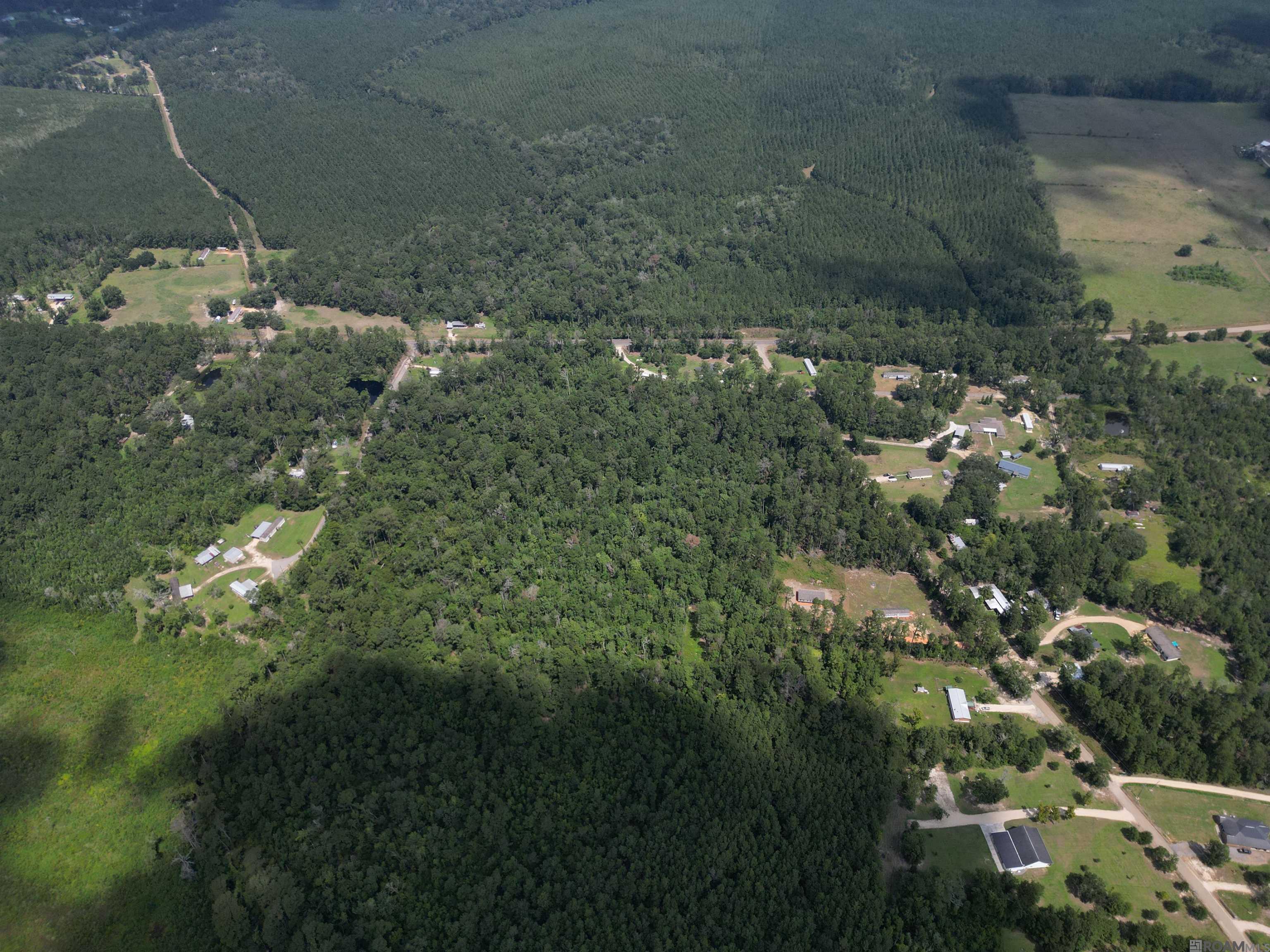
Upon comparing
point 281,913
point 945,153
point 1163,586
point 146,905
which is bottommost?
point 146,905

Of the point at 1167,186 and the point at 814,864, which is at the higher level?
the point at 1167,186

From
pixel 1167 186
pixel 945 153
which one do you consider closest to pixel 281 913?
pixel 945 153

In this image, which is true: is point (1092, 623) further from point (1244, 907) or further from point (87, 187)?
point (87, 187)

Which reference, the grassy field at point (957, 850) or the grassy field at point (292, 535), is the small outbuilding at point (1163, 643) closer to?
the grassy field at point (957, 850)

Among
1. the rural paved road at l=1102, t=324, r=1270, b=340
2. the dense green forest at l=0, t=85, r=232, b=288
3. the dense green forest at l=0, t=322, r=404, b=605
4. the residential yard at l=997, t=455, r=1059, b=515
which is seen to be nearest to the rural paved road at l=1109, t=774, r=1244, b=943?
the residential yard at l=997, t=455, r=1059, b=515

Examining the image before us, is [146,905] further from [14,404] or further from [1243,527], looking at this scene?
[1243,527]

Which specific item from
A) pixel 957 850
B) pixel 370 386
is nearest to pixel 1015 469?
pixel 957 850

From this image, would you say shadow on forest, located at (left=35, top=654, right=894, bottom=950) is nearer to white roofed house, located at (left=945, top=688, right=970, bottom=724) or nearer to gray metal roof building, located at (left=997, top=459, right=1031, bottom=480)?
white roofed house, located at (left=945, top=688, right=970, bottom=724)

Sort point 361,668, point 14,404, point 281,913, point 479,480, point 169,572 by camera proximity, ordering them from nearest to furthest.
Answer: point 281,913 < point 361,668 < point 169,572 < point 479,480 < point 14,404
